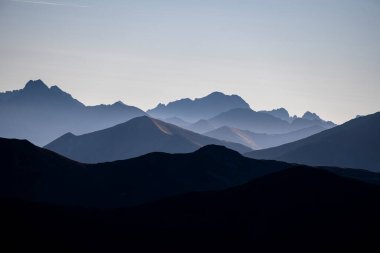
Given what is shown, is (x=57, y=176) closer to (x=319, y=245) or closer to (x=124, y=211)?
(x=124, y=211)

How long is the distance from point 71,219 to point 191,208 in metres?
26.2

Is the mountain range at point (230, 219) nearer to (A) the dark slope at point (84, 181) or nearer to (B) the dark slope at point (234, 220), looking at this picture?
(B) the dark slope at point (234, 220)

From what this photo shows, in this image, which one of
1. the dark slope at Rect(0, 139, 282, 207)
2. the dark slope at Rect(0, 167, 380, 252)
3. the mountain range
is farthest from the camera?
the dark slope at Rect(0, 139, 282, 207)

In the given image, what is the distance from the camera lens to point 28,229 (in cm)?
10312

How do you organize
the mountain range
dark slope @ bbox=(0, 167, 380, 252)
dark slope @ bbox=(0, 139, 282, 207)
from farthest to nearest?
1. dark slope @ bbox=(0, 139, 282, 207)
2. the mountain range
3. dark slope @ bbox=(0, 167, 380, 252)

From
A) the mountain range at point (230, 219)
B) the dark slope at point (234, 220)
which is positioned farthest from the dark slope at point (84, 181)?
the dark slope at point (234, 220)

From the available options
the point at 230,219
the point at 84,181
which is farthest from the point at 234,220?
the point at 84,181

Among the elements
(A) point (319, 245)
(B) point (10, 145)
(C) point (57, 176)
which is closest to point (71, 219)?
→ (A) point (319, 245)

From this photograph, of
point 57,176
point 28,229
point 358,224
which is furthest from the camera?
point 57,176

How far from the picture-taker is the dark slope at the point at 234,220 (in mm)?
105625

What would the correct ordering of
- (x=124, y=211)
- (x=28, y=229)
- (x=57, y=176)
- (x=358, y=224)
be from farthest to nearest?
(x=57, y=176), (x=124, y=211), (x=358, y=224), (x=28, y=229)

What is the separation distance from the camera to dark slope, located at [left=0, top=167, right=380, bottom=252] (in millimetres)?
105625

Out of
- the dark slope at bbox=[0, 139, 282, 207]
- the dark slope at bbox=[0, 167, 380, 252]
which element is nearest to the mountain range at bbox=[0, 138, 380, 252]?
the dark slope at bbox=[0, 167, 380, 252]

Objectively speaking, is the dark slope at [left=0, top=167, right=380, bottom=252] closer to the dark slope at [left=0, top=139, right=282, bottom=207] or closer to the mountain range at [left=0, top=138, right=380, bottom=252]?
the mountain range at [left=0, top=138, right=380, bottom=252]
